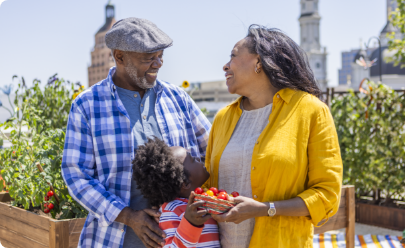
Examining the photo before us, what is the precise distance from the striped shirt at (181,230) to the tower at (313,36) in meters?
92.5

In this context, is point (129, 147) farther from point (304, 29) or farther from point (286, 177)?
point (304, 29)

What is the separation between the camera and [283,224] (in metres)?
1.64

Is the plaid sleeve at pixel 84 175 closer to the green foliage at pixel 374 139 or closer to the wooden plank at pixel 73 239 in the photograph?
the wooden plank at pixel 73 239

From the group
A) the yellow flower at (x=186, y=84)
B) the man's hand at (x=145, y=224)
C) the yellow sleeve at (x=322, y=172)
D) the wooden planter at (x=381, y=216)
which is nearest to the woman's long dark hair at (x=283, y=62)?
the yellow sleeve at (x=322, y=172)

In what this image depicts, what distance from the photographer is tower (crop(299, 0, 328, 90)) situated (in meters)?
90.8

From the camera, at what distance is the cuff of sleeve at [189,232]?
1.59 meters

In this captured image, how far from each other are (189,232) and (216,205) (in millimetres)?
184

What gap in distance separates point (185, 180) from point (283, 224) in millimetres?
486

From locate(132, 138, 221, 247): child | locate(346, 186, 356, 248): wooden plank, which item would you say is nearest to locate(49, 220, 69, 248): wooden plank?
locate(132, 138, 221, 247): child

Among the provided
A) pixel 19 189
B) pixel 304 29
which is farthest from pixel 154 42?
pixel 304 29

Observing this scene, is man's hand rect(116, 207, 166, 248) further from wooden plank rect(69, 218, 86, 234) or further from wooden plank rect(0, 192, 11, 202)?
wooden plank rect(0, 192, 11, 202)

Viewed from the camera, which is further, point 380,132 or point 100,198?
point 380,132

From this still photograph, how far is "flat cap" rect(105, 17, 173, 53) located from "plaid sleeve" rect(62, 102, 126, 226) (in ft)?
1.24

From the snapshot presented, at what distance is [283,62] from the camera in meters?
1.79
